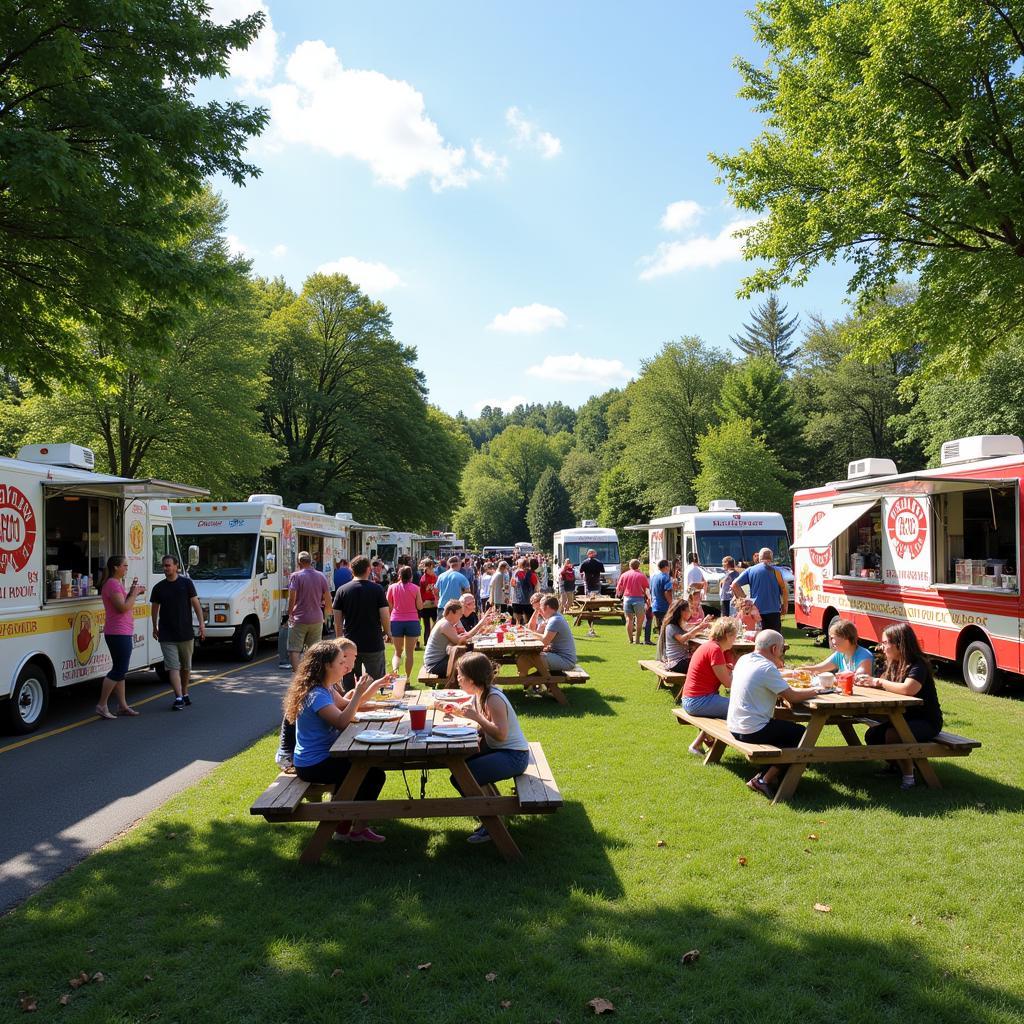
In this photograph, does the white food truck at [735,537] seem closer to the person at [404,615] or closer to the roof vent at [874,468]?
the roof vent at [874,468]

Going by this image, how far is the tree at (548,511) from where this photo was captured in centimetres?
8100

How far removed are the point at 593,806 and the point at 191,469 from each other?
71.3ft

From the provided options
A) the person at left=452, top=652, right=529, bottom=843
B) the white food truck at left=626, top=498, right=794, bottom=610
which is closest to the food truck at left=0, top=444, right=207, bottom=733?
the person at left=452, top=652, right=529, bottom=843

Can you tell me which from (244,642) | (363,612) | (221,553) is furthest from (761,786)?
(221,553)

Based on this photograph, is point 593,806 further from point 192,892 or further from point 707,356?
point 707,356

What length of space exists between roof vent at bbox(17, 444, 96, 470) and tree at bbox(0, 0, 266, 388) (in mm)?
979

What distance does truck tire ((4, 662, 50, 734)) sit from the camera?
9.02 m

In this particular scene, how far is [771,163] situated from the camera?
14.2 m

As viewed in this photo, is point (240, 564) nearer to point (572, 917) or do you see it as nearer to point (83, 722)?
point (83, 722)

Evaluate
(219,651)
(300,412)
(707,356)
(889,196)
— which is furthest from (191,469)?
(707,356)

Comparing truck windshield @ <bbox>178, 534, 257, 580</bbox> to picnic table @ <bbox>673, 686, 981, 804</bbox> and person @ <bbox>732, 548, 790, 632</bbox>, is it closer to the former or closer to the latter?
person @ <bbox>732, 548, 790, 632</bbox>

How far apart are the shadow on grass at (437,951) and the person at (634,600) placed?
12190mm

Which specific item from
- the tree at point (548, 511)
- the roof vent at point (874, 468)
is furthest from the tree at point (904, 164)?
the tree at point (548, 511)

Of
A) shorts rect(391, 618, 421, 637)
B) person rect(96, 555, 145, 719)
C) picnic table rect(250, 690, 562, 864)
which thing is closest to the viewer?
picnic table rect(250, 690, 562, 864)
